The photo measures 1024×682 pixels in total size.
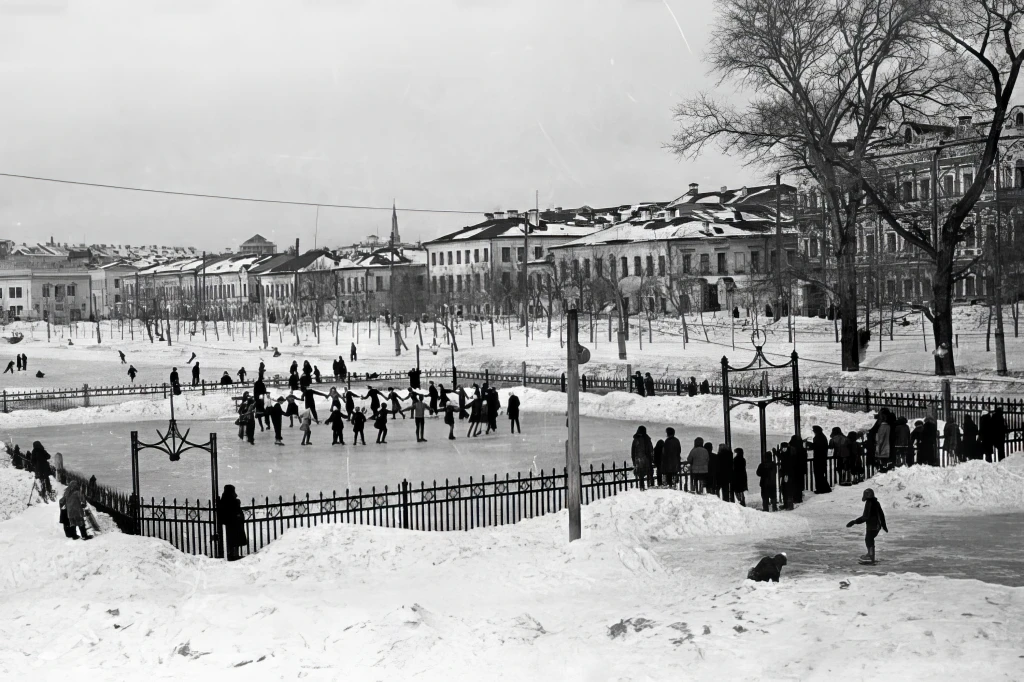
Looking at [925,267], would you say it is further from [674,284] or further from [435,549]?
[435,549]

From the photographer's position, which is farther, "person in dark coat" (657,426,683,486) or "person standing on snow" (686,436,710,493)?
"person in dark coat" (657,426,683,486)

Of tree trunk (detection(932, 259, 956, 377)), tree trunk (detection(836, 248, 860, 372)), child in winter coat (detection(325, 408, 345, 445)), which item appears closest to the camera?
child in winter coat (detection(325, 408, 345, 445))

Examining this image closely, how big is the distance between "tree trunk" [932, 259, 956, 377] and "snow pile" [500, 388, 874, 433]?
7801 millimetres

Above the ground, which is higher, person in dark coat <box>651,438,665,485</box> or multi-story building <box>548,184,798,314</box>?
multi-story building <box>548,184,798,314</box>

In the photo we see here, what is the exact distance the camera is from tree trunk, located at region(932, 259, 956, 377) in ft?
118

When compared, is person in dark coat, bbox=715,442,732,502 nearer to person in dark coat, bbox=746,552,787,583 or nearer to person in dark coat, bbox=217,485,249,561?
person in dark coat, bbox=746,552,787,583

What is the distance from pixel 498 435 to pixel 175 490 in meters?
10.8

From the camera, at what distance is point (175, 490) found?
22781mm

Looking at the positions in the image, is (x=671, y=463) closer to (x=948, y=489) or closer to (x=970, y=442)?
(x=948, y=489)

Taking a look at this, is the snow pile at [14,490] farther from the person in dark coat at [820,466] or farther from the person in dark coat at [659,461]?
the person in dark coat at [820,466]

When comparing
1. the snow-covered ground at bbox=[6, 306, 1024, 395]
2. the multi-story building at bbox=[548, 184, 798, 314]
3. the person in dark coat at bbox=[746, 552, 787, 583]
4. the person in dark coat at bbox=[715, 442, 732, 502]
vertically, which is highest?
the multi-story building at bbox=[548, 184, 798, 314]

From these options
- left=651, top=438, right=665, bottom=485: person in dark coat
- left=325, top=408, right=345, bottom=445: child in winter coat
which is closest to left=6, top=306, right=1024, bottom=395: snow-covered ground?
left=325, top=408, right=345, bottom=445: child in winter coat

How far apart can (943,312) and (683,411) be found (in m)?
9.27

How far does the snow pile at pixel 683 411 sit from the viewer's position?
30047 mm
